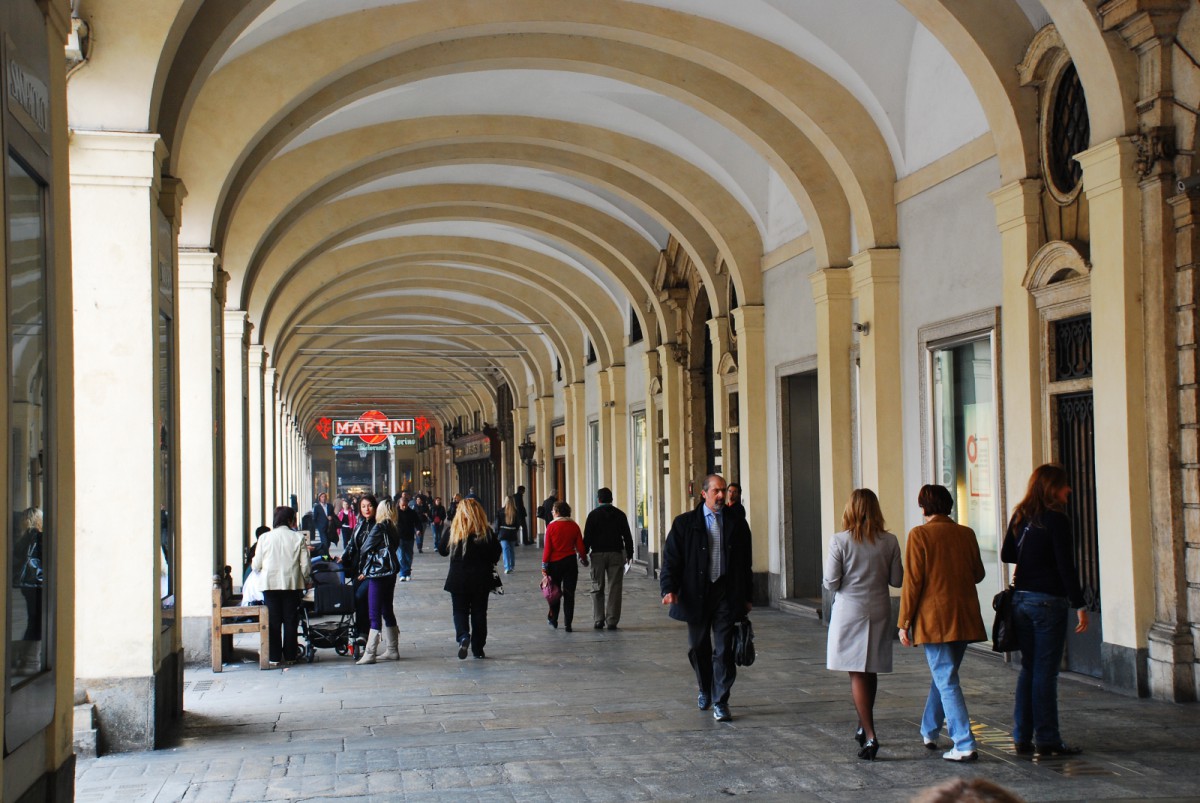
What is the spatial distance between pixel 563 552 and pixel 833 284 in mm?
3865

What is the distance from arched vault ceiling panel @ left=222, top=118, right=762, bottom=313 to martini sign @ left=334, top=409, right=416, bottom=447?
25.9m

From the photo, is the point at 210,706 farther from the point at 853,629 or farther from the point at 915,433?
the point at 915,433

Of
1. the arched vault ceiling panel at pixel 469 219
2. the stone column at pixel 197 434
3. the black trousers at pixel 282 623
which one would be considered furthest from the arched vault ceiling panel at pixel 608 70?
the arched vault ceiling panel at pixel 469 219

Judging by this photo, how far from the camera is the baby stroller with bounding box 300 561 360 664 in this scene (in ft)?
37.9

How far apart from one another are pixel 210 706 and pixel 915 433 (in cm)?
659

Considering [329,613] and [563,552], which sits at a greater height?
[563,552]

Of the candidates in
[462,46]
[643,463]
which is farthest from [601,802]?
[643,463]

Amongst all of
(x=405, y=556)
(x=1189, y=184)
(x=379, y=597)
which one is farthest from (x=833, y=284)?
(x=405, y=556)

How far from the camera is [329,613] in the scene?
39.6 feet

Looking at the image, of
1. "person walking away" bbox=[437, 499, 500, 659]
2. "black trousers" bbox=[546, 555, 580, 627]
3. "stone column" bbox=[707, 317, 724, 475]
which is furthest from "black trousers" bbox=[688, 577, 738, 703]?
"stone column" bbox=[707, 317, 724, 475]

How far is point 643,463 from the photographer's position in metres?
22.5

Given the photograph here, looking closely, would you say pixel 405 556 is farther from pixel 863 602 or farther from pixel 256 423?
pixel 863 602

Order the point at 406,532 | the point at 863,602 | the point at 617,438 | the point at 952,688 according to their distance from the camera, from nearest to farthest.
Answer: the point at 952,688
the point at 863,602
the point at 406,532
the point at 617,438

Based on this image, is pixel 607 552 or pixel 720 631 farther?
pixel 607 552
